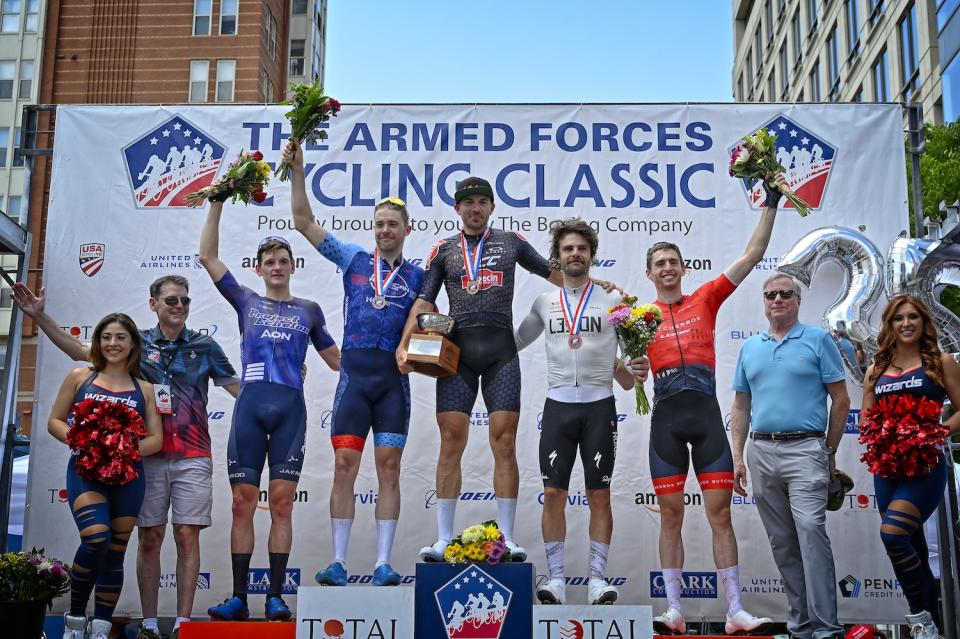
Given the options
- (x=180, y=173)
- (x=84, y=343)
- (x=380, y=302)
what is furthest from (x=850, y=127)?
(x=84, y=343)

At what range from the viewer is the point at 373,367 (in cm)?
535

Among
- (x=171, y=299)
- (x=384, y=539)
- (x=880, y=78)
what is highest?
(x=880, y=78)

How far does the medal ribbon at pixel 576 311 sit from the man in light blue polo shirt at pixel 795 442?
99cm

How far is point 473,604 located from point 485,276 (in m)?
1.81

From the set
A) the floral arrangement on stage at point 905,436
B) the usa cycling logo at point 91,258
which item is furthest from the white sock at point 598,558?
the usa cycling logo at point 91,258

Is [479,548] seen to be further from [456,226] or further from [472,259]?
[456,226]

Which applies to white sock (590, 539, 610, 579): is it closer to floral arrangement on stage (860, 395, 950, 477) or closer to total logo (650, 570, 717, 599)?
total logo (650, 570, 717, 599)

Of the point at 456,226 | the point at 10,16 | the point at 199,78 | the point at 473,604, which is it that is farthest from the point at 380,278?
the point at 10,16

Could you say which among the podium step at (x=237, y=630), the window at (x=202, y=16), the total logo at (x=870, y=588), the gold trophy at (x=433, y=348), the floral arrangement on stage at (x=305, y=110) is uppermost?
the window at (x=202, y=16)

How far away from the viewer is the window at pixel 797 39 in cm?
2758

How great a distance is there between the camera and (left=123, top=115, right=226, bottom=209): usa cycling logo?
676cm

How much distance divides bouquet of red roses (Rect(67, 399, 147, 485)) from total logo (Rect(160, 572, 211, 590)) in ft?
5.06

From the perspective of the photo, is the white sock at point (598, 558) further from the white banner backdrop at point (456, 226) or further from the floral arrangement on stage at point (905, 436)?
the floral arrangement on stage at point (905, 436)

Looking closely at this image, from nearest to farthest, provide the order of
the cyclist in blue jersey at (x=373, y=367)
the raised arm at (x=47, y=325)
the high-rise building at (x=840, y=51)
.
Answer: the cyclist in blue jersey at (x=373, y=367) < the raised arm at (x=47, y=325) < the high-rise building at (x=840, y=51)
